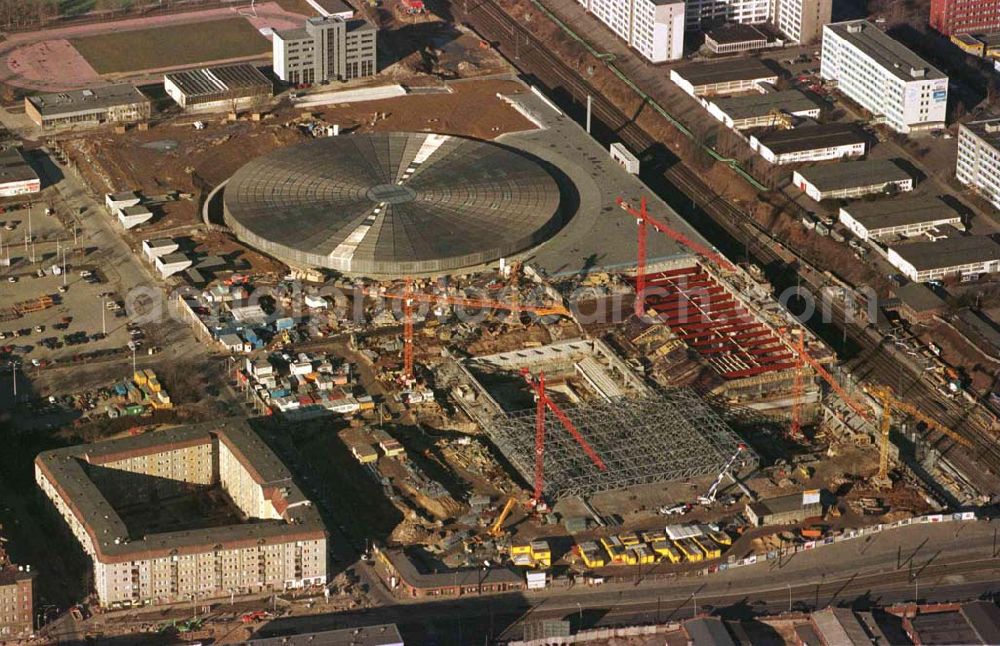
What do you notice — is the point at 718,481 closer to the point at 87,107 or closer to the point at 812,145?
the point at 812,145

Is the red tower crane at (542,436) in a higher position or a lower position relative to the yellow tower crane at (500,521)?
higher

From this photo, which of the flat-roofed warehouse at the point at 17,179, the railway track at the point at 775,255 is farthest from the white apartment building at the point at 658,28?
the flat-roofed warehouse at the point at 17,179

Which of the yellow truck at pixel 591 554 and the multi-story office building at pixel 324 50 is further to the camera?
the multi-story office building at pixel 324 50

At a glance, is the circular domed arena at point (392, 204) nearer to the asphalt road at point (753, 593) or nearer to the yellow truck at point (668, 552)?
the yellow truck at point (668, 552)

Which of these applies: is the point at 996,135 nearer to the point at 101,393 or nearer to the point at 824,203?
the point at 824,203

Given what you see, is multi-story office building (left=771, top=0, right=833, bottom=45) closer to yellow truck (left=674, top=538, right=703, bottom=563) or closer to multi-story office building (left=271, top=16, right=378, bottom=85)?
multi-story office building (left=271, top=16, right=378, bottom=85)

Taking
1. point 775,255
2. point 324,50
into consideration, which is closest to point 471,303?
point 775,255
